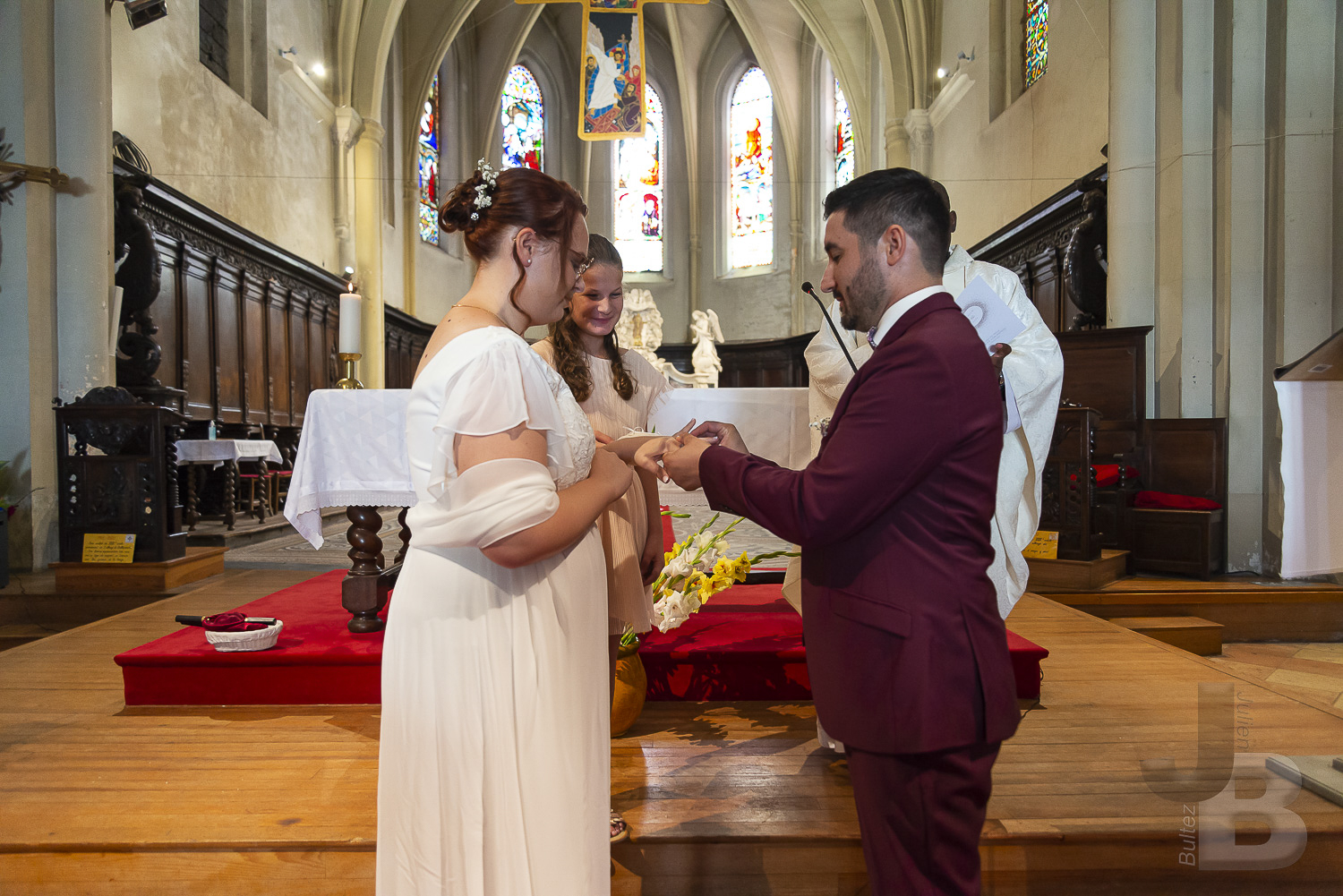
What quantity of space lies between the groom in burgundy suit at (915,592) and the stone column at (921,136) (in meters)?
11.0

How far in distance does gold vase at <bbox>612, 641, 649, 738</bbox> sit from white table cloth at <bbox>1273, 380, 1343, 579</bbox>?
178 centimetres

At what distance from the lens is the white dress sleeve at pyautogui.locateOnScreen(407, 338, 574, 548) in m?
1.18

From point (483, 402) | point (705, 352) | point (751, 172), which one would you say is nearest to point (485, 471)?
point (483, 402)

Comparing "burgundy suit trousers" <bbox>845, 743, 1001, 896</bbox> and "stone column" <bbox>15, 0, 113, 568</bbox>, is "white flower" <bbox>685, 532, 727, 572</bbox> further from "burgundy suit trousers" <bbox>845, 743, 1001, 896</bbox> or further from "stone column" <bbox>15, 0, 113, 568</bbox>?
"stone column" <bbox>15, 0, 113, 568</bbox>

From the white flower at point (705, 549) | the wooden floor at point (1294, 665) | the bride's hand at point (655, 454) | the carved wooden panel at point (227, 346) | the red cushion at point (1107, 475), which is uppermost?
the carved wooden panel at point (227, 346)

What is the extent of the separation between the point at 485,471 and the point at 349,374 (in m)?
2.54

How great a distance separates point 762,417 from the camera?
3482mm

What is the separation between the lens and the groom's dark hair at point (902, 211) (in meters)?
1.30

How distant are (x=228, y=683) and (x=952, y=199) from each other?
9.81m

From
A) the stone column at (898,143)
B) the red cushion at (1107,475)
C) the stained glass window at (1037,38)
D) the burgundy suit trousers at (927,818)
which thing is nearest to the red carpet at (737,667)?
the burgundy suit trousers at (927,818)

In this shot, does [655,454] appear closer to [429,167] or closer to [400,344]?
[400,344]

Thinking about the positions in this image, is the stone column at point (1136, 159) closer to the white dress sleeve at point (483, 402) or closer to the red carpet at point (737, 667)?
the red carpet at point (737, 667)

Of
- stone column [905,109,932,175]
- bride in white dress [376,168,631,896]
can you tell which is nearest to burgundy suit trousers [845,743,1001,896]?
bride in white dress [376,168,631,896]

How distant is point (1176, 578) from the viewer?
16.0 feet
